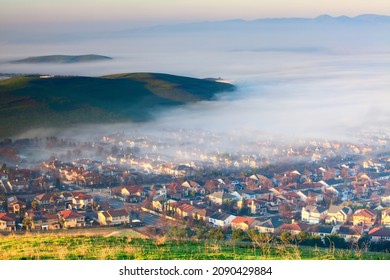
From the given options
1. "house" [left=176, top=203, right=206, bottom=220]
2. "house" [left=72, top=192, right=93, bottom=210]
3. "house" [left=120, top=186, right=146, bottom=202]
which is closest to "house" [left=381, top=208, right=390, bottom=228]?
"house" [left=176, top=203, right=206, bottom=220]

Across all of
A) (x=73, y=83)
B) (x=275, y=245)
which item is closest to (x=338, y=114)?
(x=275, y=245)

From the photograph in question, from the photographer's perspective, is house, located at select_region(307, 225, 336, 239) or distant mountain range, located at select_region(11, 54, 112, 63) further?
distant mountain range, located at select_region(11, 54, 112, 63)

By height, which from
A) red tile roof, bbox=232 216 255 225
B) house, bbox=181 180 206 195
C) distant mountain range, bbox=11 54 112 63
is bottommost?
red tile roof, bbox=232 216 255 225

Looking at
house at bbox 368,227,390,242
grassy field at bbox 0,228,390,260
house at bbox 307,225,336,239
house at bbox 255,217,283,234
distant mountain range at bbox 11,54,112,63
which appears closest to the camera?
grassy field at bbox 0,228,390,260

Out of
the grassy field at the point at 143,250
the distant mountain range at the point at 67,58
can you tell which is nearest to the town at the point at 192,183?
the grassy field at the point at 143,250

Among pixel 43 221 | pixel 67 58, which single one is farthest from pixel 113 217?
pixel 67 58

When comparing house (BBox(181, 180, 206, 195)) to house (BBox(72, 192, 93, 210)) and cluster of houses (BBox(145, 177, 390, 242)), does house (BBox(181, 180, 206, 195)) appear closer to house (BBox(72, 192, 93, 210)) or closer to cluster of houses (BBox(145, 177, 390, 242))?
cluster of houses (BBox(145, 177, 390, 242))
